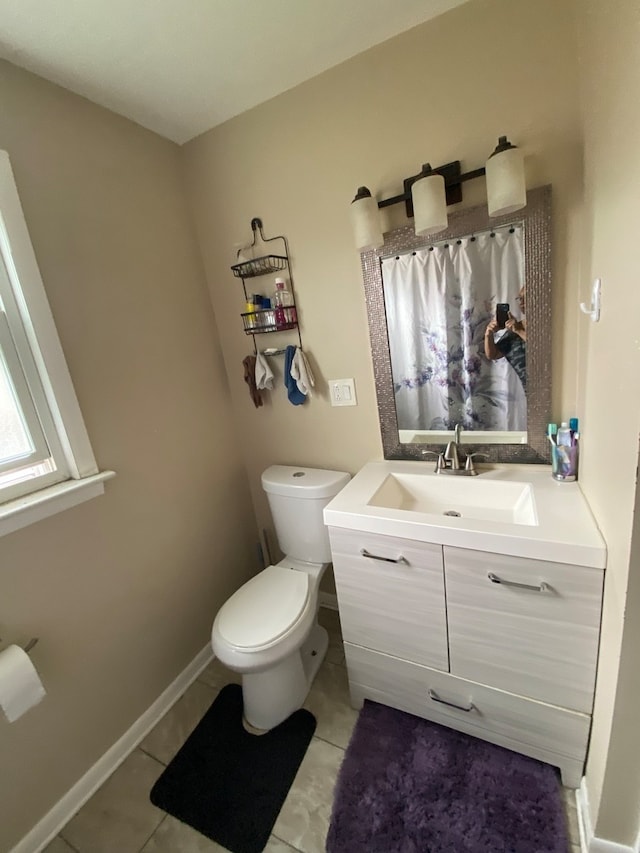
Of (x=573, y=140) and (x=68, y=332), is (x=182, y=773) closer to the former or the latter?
(x=68, y=332)

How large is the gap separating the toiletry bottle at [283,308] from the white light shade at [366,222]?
0.39 m

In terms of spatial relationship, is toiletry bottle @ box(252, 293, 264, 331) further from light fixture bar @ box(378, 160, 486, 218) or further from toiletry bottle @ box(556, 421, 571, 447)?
toiletry bottle @ box(556, 421, 571, 447)

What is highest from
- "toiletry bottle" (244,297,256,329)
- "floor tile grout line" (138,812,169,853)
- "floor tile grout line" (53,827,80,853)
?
"toiletry bottle" (244,297,256,329)

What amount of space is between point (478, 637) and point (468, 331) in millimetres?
1004

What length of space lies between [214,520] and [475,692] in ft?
4.16

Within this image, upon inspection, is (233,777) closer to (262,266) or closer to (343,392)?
(343,392)

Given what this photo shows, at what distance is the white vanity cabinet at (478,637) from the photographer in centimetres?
98

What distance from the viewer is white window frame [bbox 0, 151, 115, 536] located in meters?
1.08

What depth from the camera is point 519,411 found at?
1292mm

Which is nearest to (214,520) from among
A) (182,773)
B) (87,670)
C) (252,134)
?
(87,670)

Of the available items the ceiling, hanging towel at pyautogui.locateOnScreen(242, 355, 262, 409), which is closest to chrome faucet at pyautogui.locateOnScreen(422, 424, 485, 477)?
hanging towel at pyautogui.locateOnScreen(242, 355, 262, 409)

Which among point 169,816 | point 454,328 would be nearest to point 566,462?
point 454,328

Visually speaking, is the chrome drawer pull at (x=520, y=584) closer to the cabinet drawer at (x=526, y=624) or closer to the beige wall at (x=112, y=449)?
the cabinet drawer at (x=526, y=624)

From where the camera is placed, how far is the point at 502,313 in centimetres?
123
